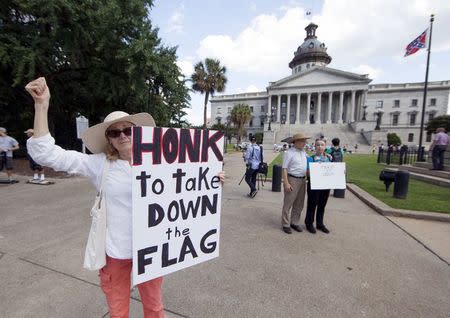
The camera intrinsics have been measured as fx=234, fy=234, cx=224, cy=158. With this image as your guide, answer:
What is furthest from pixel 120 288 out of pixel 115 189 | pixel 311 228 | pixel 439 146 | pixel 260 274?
pixel 439 146

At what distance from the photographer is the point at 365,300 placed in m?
2.65

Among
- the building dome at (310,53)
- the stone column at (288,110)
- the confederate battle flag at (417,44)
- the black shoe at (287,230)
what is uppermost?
the building dome at (310,53)

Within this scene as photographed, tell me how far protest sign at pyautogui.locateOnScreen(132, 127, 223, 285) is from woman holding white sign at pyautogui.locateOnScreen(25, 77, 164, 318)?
0.69 ft

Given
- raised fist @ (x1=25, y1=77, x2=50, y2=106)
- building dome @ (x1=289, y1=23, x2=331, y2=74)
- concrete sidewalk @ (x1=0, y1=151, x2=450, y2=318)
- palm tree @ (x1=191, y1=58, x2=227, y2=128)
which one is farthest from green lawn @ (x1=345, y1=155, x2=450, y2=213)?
building dome @ (x1=289, y1=23, x2=331, y2=74)

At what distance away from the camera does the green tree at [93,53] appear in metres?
9.28

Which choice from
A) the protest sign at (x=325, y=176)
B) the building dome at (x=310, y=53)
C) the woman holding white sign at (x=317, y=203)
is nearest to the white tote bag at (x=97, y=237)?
the protest sign at (x=325, y=176)

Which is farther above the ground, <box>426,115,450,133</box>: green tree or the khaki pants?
<box>426,115,450,133</box>: green tree

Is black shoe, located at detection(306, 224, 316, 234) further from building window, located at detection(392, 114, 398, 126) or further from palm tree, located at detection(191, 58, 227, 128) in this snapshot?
building window, located at detection(392, 114, 398, 126)

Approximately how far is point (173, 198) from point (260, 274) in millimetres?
2093

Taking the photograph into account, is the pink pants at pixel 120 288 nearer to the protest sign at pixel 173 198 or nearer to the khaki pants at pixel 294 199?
the protest sign at pixel 173 198

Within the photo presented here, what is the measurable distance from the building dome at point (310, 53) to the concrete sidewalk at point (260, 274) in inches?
3328

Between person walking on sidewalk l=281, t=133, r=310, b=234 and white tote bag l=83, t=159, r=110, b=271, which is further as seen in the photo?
person walking on sidewalk l=281, t=133, r=310, b=234

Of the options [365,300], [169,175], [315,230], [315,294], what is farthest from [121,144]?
[315,230]

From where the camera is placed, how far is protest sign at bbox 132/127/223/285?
1470 millimetres
